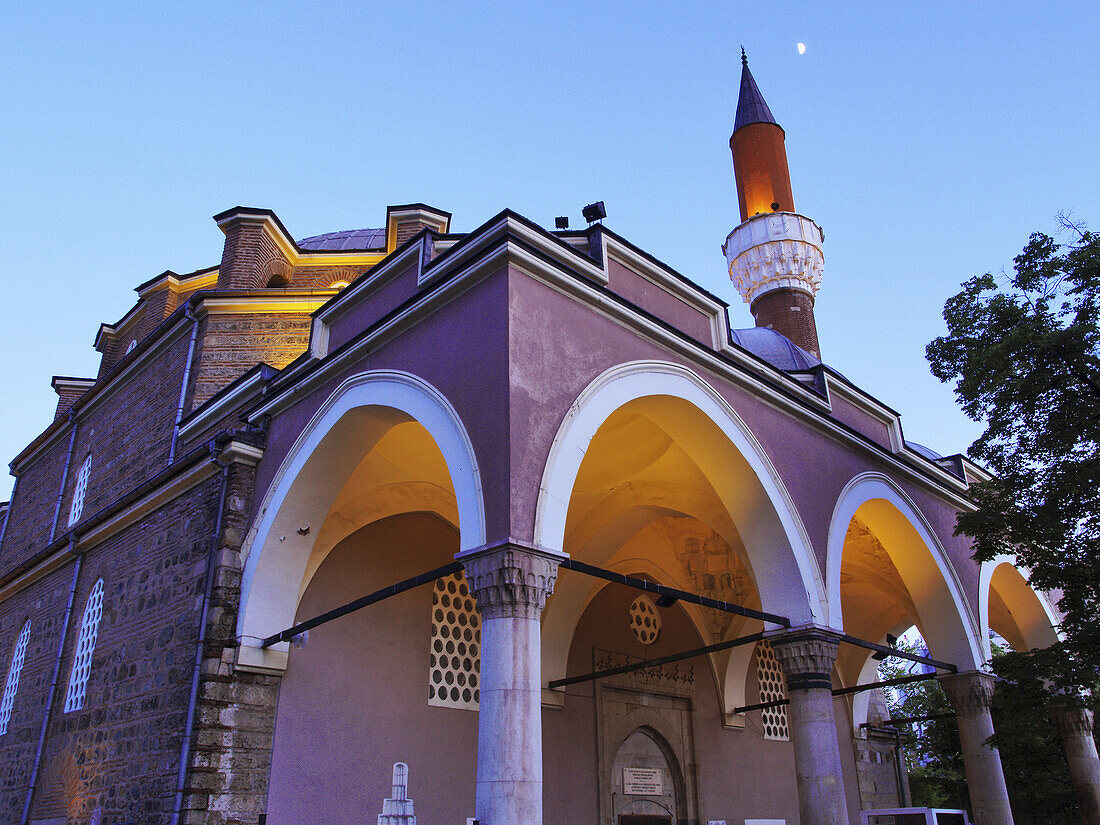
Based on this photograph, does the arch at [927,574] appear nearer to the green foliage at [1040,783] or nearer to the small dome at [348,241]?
the green foliage at [1040,783]

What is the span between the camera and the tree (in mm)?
6707

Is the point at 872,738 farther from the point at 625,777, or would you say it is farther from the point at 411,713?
the point at 411,713

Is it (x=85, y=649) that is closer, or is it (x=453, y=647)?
(x=453, y=647)

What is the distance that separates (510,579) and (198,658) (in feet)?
10.4

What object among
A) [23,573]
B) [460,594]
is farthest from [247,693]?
[23,573]

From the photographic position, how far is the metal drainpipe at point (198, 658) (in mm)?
6062

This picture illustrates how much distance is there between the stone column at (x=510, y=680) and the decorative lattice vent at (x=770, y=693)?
769 centimetres

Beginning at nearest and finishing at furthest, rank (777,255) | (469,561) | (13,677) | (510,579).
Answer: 1. (510,579)
2. (469,561)
3. (13,677)
4. (777,255)

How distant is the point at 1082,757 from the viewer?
9.27 m

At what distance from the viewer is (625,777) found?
30.7 ft

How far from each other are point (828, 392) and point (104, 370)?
10.6 m

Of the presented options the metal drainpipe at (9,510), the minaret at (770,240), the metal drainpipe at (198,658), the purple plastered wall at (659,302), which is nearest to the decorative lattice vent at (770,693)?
the purple plastered wall at (659,302)

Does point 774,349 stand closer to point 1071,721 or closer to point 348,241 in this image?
point 1071,721

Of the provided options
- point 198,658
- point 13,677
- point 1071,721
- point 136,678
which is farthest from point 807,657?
point 13,677
